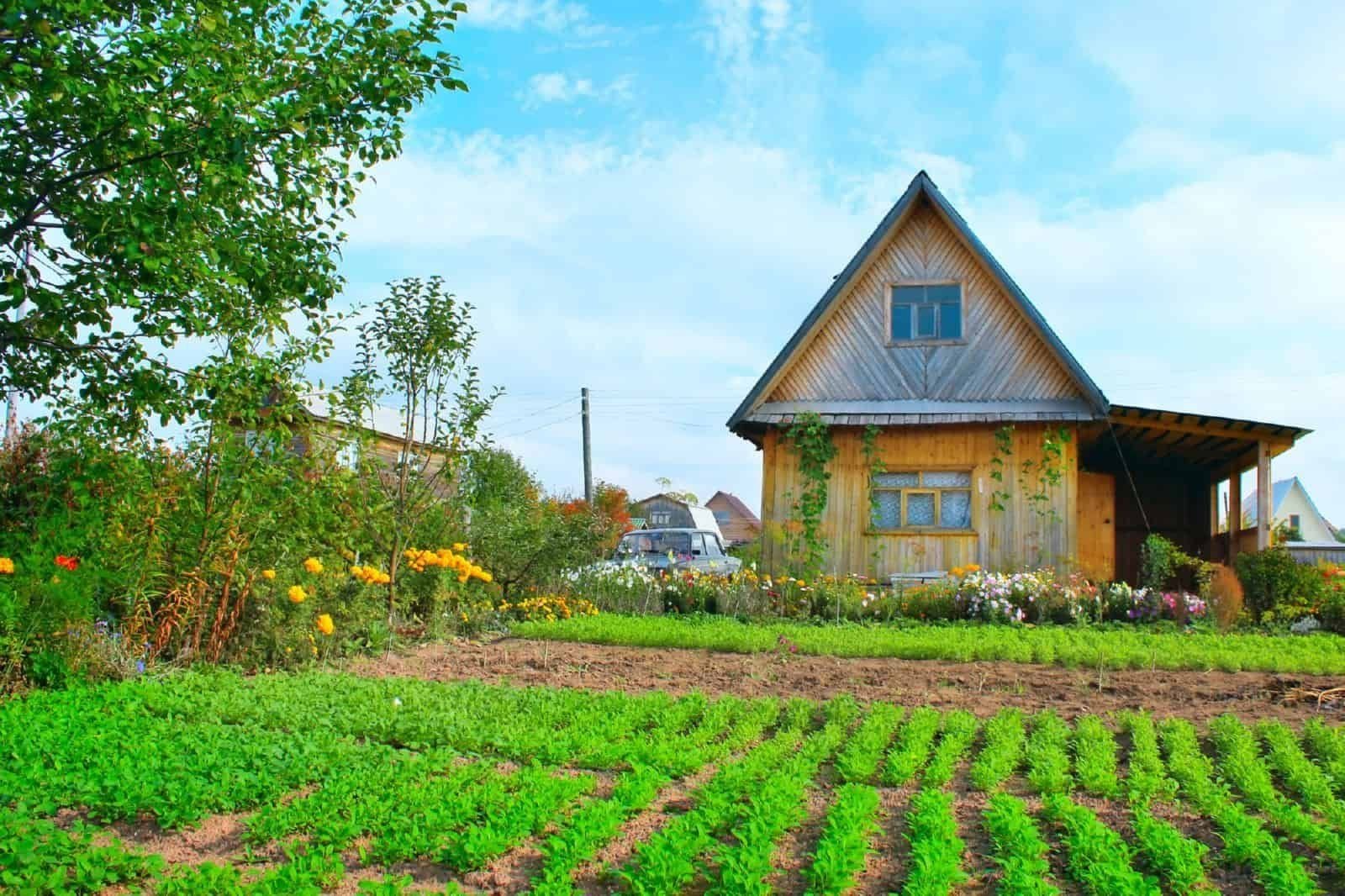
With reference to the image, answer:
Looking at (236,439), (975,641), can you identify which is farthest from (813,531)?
(236,439)

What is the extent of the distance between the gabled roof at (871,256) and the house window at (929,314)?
0.69 metres

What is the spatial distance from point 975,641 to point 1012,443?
6.15 meters

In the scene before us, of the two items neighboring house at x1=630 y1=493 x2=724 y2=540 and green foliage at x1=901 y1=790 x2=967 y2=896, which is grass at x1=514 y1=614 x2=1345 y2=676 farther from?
neighboring house at x1=630 y1=493 x2=724 y2=540

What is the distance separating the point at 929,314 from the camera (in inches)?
640

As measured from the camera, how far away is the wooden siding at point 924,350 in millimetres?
15672

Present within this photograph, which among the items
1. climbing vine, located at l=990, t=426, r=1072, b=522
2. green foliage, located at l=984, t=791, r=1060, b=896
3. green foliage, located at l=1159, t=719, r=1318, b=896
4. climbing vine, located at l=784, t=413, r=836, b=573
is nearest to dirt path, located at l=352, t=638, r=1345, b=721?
green foliage, located at l=1159, t=719, r=1318, b=896

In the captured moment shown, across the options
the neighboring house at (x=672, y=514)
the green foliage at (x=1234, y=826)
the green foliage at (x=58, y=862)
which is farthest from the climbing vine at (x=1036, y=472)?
the green foliage at (x=58, y=862)

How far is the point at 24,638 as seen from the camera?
22.2ft

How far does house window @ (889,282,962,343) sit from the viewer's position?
16188 millimetres

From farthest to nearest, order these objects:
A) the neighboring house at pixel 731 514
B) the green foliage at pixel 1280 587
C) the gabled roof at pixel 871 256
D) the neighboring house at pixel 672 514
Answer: the neighboring house at pixel 731 514 < the neighboring house at pixel 672 514 < the gabled roof at pixel 871 256 < the green foliage at pixel 1280 587

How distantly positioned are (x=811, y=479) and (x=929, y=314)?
9.79ft

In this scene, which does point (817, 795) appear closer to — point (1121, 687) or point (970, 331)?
point (1121, 687)

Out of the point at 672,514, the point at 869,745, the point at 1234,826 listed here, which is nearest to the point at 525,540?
the point at 869,745

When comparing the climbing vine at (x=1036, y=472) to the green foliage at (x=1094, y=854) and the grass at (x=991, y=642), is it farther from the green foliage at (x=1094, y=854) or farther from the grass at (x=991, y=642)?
the green foliage at (x=1094, y=854)
